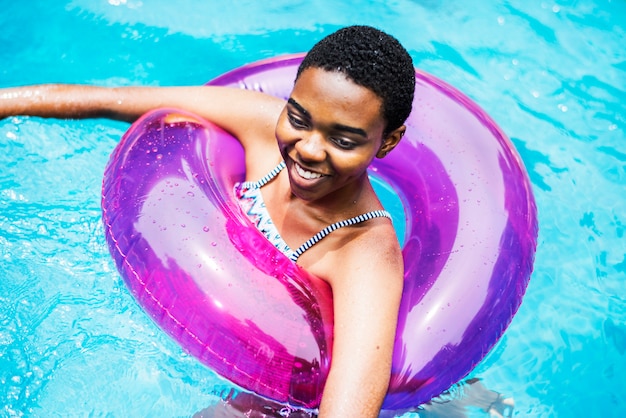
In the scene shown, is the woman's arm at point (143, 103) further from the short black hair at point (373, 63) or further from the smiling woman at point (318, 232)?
the short black hair at point (373, 63)

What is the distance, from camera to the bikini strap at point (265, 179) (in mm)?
2828

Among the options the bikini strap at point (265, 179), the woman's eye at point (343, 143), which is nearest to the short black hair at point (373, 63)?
the woman's eye at point (343, 143)

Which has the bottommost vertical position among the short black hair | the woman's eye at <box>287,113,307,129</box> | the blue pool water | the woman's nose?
the blue pool water

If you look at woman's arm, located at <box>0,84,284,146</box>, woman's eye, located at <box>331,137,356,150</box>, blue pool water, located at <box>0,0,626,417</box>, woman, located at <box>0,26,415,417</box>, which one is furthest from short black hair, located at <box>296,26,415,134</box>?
blue pool water, located at <box>0,0,626,417</box>

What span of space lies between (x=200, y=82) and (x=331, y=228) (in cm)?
237

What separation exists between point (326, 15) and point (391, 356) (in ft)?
11.1

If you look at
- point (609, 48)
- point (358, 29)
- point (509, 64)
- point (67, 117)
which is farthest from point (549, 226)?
point (67, 117)

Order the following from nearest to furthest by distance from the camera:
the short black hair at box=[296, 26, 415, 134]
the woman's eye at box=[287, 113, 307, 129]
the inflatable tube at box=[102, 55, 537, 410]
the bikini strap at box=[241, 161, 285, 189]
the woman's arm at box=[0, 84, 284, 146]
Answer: the short black hair at box=[296, 26, 415, 134], the woman's eye at box=[287, 113, 307, 129], the inflatable tube at box=[102, 55, 537, 410], the bikini strap at box=[241, 161, 285, 189], the woman's arm at box=[0, 84, 284, 146]

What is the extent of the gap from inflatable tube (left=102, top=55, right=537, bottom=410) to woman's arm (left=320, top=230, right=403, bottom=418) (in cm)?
10

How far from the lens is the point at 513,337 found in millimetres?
3607

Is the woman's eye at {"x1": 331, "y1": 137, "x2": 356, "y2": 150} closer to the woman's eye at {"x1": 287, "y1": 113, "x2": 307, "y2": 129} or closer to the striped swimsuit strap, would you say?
the woman's eye at {"x1": 287, "y1": 113, "x2": 307, "y2": 129}

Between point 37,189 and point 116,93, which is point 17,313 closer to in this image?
point 37,189

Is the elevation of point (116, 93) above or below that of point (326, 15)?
above

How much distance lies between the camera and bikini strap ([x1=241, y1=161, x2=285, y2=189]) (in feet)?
9.28
